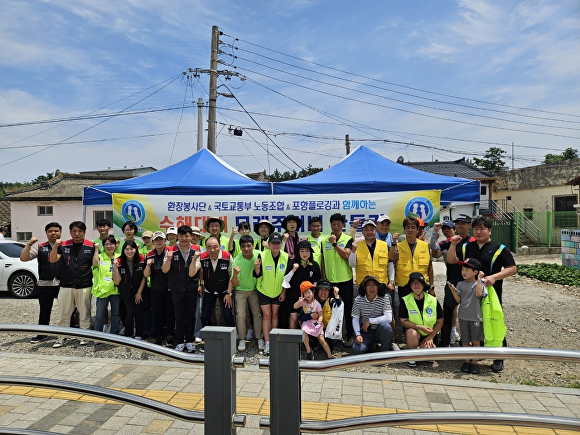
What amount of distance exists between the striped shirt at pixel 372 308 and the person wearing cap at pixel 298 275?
25.4 inches

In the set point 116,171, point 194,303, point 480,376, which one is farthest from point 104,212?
point 480,376

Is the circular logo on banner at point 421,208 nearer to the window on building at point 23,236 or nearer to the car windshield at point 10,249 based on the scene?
the car windshield at point 10,249

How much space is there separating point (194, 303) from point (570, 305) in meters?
7.04

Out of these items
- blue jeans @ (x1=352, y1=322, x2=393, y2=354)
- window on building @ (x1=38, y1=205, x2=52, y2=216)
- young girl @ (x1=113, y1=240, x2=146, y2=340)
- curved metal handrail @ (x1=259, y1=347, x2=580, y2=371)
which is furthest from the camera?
window on building @ (x1=38, y1=205, x2=52, y2=216)

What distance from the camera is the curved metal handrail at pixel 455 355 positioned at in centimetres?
191

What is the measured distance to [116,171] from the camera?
35844 millimetres

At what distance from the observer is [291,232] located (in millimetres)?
5953

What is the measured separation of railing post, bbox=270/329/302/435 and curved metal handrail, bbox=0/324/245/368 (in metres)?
0.18

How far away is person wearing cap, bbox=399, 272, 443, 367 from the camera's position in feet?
16.3

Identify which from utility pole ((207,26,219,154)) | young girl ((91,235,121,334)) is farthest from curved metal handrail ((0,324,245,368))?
utility pole ((207,26,219,154))

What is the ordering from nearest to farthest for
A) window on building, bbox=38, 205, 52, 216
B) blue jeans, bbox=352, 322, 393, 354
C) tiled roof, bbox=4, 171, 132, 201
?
blue jeans, bbox=352, 322, 393, 354
tiled roof, bbox=4, 171, 132, 201
window on building, bbox=38, 205, 52, 216

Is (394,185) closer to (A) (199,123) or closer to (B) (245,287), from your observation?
(B) (245,287)

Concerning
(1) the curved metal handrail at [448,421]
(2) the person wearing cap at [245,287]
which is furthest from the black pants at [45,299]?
(1) the curved metal handrail at [448,421]

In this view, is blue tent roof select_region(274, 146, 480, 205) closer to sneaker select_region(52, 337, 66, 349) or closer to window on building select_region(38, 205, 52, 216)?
sneaker select_region(52, 337, 66, 349)
